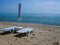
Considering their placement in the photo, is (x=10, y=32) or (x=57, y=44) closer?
(x=57, y=44)

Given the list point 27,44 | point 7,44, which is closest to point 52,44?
point 27,44

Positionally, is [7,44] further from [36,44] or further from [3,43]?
[36,44]

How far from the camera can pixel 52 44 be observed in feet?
30.2

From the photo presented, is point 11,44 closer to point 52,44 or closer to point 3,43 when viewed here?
point 3,43

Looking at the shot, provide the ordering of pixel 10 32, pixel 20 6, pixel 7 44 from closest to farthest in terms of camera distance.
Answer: pixel 7 44 < pixel 20 6 < pixel 10 32

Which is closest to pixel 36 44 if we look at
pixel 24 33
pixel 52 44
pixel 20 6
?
pixel 52 44

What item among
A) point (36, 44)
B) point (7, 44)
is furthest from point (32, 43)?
point (7, 44)

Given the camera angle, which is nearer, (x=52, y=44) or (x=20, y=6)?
(x=52, y=44)

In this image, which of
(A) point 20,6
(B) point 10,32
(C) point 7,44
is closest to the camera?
(C) point 7,44

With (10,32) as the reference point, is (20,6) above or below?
above

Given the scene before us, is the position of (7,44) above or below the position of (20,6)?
below

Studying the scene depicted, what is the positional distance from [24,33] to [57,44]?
3.24 metres

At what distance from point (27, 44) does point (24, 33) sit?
259 centimetres

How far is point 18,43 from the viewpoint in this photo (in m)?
9.16
